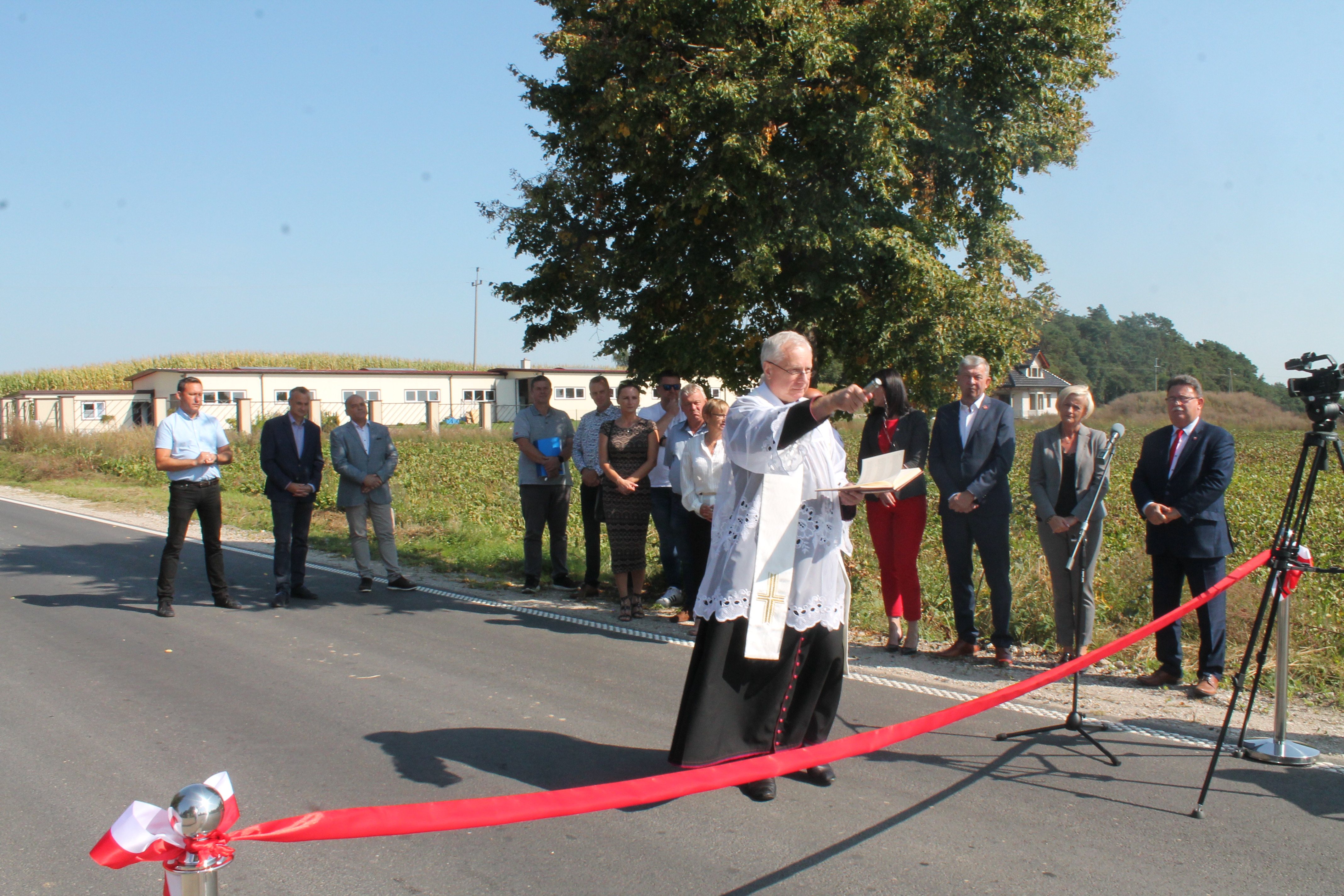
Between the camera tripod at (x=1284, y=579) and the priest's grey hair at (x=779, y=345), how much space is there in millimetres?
2359

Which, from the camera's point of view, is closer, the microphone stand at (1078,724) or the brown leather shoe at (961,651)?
the microphone stand at (1078,724)

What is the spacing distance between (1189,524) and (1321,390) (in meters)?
1.99

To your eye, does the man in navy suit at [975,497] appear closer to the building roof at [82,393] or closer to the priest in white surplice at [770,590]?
the priest in white surplice at [770,590]

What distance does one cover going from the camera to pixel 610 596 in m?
9.41

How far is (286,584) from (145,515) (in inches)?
393

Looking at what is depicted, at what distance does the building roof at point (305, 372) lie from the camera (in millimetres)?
49312

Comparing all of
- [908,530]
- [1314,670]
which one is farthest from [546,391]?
[1314,670]

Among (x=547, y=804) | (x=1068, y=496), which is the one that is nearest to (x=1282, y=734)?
(x=1068, y=496)

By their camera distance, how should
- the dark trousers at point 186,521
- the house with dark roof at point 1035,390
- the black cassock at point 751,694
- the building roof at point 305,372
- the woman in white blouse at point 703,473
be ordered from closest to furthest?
the black cassock at point 751,694
the woman in white blouse at point 703,473
the dark trousers at point 186,521
the building roof at point 305,372
the house with dark roof at point 1035,390

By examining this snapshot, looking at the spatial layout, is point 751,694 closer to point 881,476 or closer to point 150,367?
point 881,476

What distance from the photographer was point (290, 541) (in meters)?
9.23

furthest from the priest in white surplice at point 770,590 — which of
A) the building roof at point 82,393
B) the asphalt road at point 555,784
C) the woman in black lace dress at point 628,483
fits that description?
the building roof at point 82,393

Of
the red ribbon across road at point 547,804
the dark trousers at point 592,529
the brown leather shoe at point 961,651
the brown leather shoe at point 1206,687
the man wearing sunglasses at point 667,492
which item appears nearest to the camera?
the red ribbon across road at point 547,804

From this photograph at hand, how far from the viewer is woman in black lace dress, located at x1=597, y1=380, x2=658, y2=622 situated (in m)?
8.64
